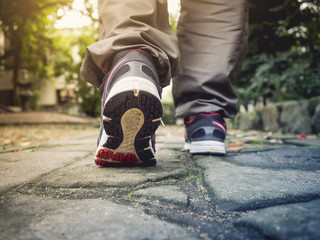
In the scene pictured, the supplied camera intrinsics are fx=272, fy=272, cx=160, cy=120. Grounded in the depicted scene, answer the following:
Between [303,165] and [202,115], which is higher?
[202,115]

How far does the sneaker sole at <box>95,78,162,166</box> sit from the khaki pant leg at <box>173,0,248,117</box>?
49 centimetres

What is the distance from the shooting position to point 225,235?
51 centimetres

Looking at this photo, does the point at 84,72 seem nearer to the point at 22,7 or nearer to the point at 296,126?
the point at 296,126

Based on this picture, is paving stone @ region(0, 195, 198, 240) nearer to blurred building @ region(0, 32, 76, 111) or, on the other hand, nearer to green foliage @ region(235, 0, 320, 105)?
green foliage @ region(235, 0, 320, 105)

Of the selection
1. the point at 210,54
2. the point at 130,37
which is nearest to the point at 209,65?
the point at 210,54

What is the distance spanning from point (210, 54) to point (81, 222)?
1.10 meters

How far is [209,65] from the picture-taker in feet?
4.58

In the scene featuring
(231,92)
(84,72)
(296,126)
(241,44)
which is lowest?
(296,126)

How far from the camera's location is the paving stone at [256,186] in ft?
2.20

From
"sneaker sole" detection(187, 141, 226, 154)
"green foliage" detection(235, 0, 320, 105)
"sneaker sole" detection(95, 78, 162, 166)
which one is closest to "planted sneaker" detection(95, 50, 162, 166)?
"sneaker sole" detection(95, 78, 162, 166)

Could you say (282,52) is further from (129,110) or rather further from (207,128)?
(129,110)

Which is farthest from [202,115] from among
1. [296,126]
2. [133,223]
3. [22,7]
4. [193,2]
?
[22,7]

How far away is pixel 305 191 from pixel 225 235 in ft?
1.10

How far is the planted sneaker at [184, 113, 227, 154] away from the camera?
4.32 feet
